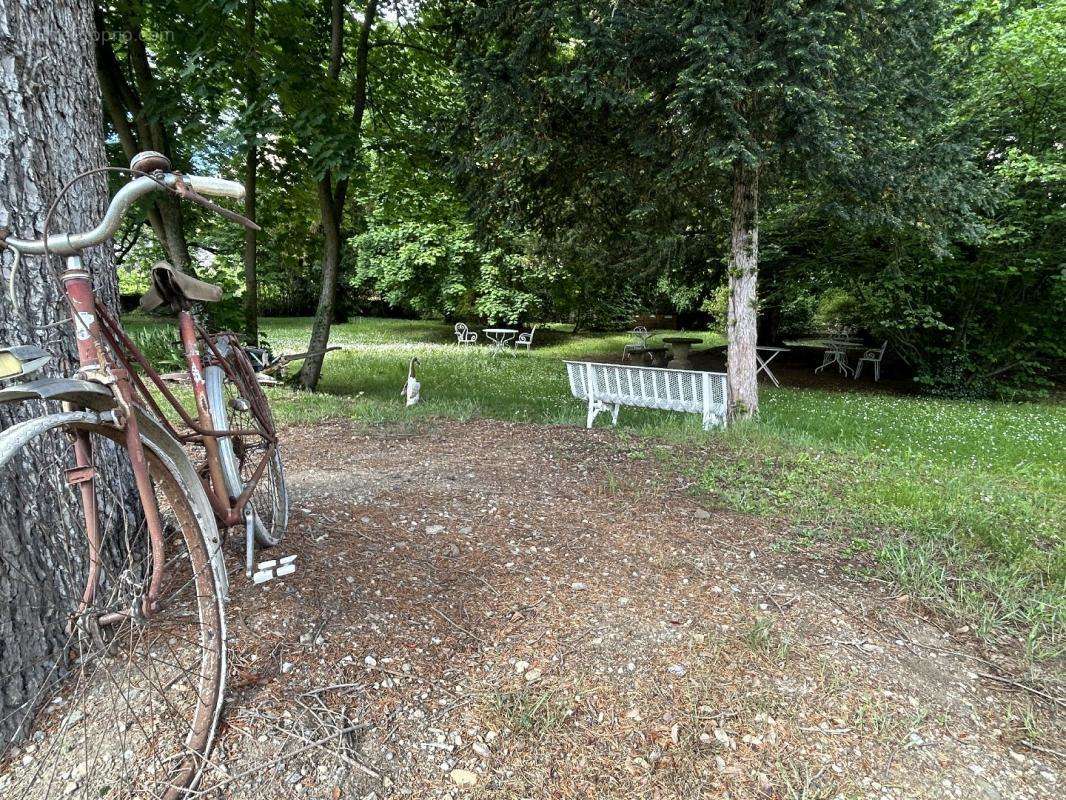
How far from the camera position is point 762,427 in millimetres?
5695

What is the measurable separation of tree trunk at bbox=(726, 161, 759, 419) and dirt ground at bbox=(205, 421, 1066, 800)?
3468 millimetres

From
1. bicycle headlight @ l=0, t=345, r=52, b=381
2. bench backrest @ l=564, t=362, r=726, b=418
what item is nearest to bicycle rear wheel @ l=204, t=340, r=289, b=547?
bicycle headlight @ l=0, t=345, r=52, b=381

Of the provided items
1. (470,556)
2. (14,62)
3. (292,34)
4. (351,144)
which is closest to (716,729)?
(470,556)

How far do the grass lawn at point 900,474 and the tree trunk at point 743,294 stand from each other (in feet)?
1.91

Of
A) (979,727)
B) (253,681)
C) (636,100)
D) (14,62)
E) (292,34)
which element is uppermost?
(292,34)

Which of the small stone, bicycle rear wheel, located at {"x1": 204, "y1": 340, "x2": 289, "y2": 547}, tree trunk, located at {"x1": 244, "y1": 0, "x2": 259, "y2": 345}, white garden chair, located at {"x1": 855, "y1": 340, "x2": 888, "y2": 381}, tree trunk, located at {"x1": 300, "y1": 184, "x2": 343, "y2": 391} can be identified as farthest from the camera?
white garden chair, located at {"x1": 855, "y1": 340, "x2": 888, "y2": 381}

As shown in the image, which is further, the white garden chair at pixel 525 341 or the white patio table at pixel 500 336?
the white garden chair at pixel 525 341

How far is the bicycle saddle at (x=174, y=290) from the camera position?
71.5 inches

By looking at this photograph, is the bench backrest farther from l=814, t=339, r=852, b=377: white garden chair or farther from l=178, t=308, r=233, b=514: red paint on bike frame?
l=814, t=339, r=852, b=377: white garden chair

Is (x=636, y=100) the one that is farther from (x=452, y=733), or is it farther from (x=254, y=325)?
(x=254, y=325)

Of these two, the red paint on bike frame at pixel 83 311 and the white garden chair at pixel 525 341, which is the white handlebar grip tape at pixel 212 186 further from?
the white garden chair at pixel 525 341

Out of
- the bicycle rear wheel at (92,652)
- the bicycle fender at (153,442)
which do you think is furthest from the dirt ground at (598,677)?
the bicycle fender at (153,442)

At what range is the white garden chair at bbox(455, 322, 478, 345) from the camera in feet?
60.8

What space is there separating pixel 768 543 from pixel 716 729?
1478 mm
